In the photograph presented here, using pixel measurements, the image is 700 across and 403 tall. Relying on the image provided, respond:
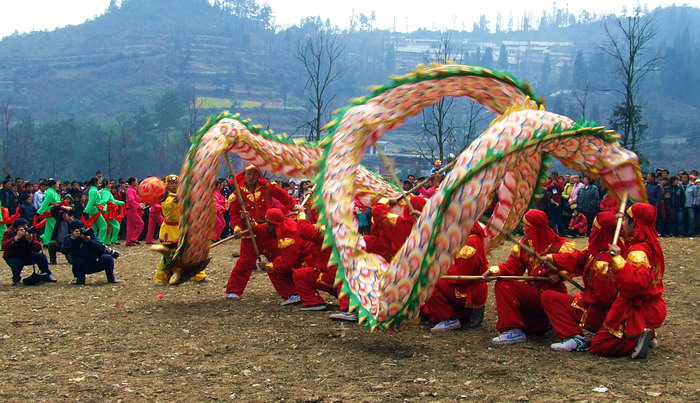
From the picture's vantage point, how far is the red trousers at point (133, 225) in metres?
17.9

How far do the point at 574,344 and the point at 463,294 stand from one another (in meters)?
1.41

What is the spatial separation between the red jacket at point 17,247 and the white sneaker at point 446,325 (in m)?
6.67

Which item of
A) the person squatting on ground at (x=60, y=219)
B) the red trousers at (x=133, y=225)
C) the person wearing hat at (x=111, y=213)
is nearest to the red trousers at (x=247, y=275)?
the person squatting on ground at (x=60, y=219)

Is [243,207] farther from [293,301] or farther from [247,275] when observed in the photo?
[293,301]

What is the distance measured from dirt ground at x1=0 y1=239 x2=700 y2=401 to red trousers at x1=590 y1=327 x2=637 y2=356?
9cm

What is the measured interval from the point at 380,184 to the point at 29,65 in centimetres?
9057

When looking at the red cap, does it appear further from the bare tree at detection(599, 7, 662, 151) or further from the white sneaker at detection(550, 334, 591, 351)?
the bare tree at detection(599, 7, 662, 151)

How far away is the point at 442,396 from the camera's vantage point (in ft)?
19.4

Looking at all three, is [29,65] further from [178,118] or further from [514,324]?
[514,324]

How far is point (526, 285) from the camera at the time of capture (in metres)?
7.56

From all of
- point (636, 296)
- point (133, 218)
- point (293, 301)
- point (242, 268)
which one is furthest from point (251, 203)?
point (133, 218)

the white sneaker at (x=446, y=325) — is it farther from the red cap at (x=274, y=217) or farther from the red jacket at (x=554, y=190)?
the red jacket at (x=554, y=190)

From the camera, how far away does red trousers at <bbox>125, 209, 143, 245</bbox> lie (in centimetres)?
1789

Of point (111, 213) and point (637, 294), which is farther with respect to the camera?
point (111, 213)
